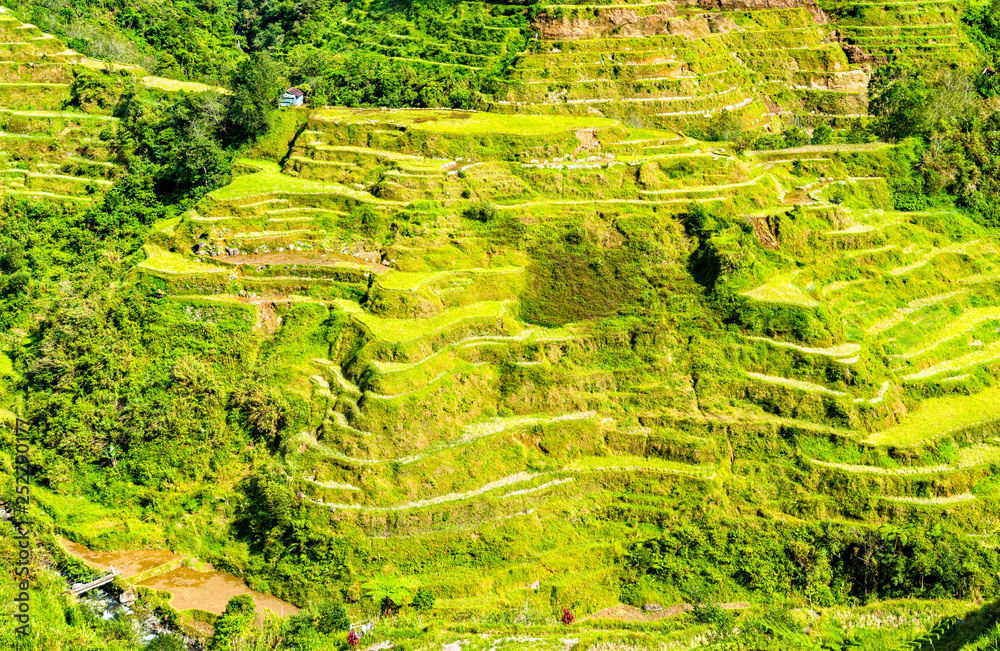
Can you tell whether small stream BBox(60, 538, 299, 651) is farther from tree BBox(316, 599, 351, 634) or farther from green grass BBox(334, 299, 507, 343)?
green grass BBox(334, 299, 507, 343)

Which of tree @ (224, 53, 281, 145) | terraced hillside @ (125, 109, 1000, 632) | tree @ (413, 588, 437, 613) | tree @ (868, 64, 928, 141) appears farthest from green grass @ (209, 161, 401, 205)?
tree @ (868, 64, 928, 141)

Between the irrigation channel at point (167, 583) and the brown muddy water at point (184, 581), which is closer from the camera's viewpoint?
the irrigation channel at point (167, 583)

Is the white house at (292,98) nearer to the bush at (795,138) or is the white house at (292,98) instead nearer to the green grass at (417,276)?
the green grass at (417,276)

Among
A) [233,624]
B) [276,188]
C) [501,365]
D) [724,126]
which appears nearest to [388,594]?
[233,624]

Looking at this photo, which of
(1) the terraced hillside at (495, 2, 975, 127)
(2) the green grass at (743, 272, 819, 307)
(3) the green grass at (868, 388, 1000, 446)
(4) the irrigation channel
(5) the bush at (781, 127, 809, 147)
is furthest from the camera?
(1) the terraced hillside at (495, 2, 975, 127)

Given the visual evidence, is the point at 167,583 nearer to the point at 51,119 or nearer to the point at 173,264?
the point at 173,264

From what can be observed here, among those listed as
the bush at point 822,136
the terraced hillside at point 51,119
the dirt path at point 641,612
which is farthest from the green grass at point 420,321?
the bush at point 822,136

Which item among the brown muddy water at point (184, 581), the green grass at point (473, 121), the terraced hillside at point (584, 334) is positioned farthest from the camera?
the green grass at point (473, 121)
